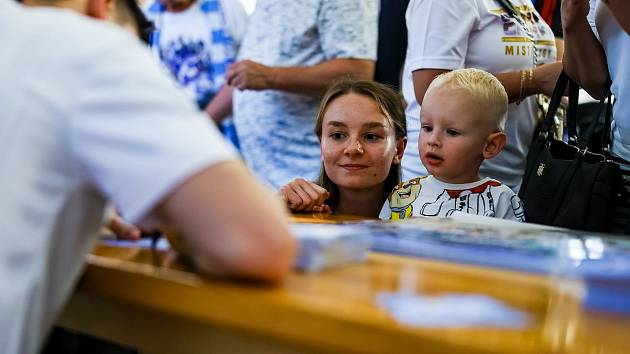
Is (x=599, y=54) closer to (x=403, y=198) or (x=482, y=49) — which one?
(x=482, y=49)

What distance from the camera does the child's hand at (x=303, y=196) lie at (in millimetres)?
1969

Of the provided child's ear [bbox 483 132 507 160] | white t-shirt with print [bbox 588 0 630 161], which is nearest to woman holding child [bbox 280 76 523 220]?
child's ear [bbox 483 132 507 160]

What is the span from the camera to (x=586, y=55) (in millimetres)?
1947

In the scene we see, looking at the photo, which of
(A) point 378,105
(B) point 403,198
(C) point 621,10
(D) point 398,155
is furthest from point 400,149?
(C) point 621,10

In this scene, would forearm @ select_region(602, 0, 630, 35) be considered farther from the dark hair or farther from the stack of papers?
the stack of papers

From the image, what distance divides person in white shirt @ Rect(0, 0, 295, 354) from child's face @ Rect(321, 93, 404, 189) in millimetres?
1279

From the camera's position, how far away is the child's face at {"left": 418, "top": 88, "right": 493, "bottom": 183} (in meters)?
2.01

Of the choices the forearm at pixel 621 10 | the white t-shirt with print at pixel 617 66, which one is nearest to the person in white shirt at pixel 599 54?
the white t-shirt with print at pixel 617 66

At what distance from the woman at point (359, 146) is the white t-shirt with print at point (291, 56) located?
1.13 feet

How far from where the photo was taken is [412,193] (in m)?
2.05

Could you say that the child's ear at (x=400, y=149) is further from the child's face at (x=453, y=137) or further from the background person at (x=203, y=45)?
the background person at (x=203, y=45)

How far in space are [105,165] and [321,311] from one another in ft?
0.88

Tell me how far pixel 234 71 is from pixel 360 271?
1789mm

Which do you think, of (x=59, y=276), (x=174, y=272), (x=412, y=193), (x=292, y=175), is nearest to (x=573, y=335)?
(x=174, y=272)
